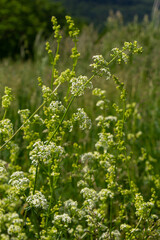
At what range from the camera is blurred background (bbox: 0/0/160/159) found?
3.82 metres

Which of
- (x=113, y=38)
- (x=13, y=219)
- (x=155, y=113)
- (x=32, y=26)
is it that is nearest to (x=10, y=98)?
(x=13, y=219)

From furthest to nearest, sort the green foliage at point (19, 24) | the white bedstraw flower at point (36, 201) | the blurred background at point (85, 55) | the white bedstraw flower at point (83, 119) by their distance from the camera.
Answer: the green foliage at point (19, 24)
the blurred background at point (85, 55)
the white bedstraw flower at point (83, 119)
the white bedstraw flower at point (36, 201)

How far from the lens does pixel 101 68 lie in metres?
1.83

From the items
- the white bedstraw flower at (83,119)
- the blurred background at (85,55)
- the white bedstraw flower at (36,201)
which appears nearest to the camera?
the white bedstraw flower at (36,201)

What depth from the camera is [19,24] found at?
1385 centimetres

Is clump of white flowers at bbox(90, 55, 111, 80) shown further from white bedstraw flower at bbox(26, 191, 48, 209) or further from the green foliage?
the green foliage

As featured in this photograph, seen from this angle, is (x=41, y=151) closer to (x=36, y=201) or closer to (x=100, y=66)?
(x=36, y=201)

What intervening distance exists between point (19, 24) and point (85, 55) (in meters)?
6.85

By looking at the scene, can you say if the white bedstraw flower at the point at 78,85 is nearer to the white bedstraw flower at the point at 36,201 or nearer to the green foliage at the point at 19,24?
the white bedstraw flower at the point at 36,201

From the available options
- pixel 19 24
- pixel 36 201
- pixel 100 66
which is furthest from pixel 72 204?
pixel 19 24

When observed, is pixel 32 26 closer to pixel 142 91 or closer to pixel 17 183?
pixel 142 91

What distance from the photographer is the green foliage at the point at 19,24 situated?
13.4 metres

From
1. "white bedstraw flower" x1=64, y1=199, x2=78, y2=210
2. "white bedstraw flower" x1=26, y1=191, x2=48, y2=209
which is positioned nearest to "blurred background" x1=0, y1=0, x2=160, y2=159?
"white bedstraw flower" x1=64, y1=199, x2=78, y2=210

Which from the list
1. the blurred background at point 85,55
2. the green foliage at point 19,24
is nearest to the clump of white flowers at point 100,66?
the blurred background at point 85,55
